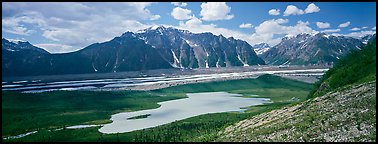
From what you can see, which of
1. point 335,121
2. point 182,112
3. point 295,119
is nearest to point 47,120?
point 182,112

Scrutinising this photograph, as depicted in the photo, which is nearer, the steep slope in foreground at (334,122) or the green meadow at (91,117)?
the steep slope in foreground at (334,122)

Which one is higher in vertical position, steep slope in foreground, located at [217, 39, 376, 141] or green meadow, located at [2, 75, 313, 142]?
steep slope in foreground, located at [217, 39, 376, 141]

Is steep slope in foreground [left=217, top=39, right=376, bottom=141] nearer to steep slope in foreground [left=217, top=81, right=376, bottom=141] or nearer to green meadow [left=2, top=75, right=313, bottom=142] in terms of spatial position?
steep slope in foreground [left=217, top=81, right=376, bottom=141]

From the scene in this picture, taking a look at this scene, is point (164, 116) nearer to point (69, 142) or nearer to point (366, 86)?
point (69, 142)

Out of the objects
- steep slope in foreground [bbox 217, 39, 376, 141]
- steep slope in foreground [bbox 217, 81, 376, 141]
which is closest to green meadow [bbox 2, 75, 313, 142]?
steep slope in foreground [bbox 217, 39, 376, 141]

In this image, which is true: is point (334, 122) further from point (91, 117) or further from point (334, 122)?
point (91, 117)

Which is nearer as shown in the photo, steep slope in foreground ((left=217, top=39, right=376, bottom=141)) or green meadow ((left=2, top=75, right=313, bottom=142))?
steep slope in foreground ((left=217, top=39, right=376, bottom=141))

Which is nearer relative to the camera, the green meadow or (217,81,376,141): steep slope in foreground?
(217,81,376,141): steep slope in foreground

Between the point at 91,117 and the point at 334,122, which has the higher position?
the point at 334,122

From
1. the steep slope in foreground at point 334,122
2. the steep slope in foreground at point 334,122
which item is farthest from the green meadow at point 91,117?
the steep slope in foreground at point 334,122

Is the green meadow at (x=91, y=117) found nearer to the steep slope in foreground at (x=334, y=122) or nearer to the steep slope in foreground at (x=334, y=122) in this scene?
the steep slope in foreground at (x=334, y=122)

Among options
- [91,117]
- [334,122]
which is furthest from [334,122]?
[91,117]

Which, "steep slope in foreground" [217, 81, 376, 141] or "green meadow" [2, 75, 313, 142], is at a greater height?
"steep slope in foreground" [217, 81, 376, 141]
